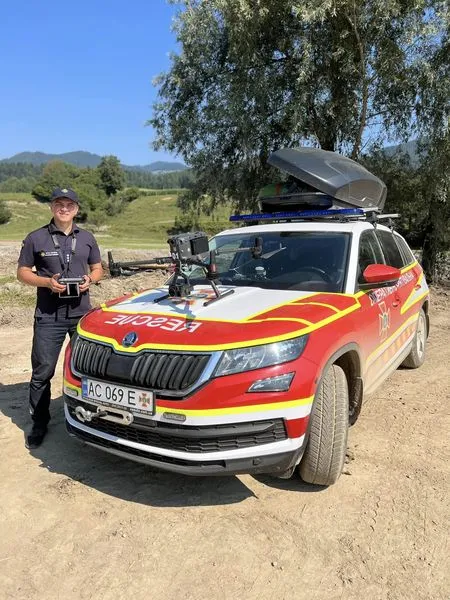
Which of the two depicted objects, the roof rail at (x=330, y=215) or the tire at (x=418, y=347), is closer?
the roof rail at (x=330, y=215)

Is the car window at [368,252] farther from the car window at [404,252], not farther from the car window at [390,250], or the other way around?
the car window at [404,252]

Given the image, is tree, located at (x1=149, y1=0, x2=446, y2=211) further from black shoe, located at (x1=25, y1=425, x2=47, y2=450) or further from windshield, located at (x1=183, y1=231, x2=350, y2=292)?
black shoe, located at (x1=25, y1=425, x2=47, y2=450)

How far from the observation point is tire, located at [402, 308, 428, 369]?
5.83 metres

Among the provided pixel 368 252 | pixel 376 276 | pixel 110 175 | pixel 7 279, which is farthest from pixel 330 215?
pixel 110 175

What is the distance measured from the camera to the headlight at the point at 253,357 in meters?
2.86

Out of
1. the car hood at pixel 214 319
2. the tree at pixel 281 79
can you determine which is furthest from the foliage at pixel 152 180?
the car hood at pixel 214 319

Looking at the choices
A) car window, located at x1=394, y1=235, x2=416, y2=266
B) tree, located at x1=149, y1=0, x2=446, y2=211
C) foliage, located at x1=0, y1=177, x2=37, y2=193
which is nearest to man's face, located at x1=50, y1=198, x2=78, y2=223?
car window, located at x1=394, y1=235, x2=416, y2=266

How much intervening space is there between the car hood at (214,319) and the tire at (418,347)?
2.49 meters

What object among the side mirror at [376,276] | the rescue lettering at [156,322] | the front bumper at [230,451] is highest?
the side mirror at [376,276]

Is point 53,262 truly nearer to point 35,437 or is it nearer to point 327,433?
point 35,437

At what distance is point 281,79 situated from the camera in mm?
12859

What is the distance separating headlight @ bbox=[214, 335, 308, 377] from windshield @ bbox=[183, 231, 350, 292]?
1.05 m

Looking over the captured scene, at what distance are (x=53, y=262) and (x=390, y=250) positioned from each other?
3.22 m

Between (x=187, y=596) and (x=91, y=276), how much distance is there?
2.73 metres
